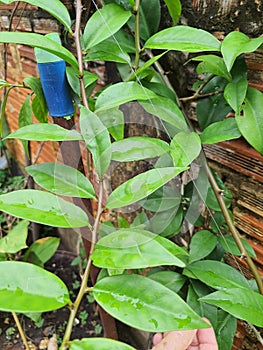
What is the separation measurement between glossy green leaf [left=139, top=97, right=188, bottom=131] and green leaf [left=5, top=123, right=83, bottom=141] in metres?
0.14

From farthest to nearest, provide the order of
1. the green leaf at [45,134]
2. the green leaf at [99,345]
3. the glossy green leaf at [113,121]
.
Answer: the glossy green leaf at [113,121]
the green leaf at [45,134]
the green leaf at [99,345]

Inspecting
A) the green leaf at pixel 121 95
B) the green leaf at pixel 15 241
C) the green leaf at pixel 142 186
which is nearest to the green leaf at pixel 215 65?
the green leaf at pixel 121 95

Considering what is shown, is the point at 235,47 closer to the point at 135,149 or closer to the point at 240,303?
the point at 135,149

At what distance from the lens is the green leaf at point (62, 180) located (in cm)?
46

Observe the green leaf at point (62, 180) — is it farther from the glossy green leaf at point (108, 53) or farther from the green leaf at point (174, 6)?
the green leaf at point (174, 6)

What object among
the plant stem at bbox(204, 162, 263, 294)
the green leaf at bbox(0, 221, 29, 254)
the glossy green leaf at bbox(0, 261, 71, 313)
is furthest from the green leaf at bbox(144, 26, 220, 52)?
the green leaf at bbox(0, 221, 29, 254)

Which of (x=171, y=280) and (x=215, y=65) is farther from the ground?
(x=215, y=65)

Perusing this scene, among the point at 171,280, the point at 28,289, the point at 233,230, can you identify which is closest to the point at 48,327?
the point at 171,280

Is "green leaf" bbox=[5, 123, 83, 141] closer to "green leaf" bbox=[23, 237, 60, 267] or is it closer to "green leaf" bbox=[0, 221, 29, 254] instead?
"green leaf" bbox=[0, 221, 29, 254]

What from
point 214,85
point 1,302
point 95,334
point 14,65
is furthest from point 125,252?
point 14,65

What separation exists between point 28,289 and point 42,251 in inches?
45.1

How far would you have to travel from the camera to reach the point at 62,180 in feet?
1.57

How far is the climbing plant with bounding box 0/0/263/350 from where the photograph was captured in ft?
1.14

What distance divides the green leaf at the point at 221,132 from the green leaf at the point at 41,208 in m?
0.23
